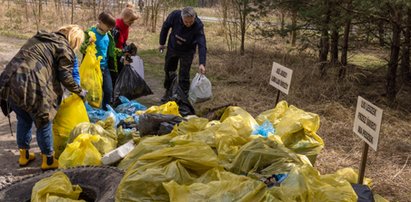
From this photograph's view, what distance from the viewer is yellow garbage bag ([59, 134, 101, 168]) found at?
365 cm

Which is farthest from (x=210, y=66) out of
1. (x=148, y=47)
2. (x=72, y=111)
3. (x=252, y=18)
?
(x=72, y=111)

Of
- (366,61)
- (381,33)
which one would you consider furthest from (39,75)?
(366,61)

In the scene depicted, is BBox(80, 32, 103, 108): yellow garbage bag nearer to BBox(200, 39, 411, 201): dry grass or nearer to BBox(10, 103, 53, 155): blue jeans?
BBox(10, 103, 53, 155): blue jeans

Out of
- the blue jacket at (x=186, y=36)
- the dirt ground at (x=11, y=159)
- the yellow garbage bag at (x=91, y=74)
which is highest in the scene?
the blue jacket at (x=186, y=36)

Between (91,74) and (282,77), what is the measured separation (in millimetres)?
2195

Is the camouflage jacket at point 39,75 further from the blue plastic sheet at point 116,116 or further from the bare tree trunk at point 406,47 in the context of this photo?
the bare tree trunk at point 406,47

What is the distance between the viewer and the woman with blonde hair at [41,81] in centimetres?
357

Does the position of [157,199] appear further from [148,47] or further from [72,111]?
[148,47]

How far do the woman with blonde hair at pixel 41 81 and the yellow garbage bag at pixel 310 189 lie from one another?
7.61ft

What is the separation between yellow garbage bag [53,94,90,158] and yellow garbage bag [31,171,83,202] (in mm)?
1364

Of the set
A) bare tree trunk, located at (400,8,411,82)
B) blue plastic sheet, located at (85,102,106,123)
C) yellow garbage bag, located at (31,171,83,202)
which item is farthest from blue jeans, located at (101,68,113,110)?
bare tree trunk, located at (400,8,411,82)

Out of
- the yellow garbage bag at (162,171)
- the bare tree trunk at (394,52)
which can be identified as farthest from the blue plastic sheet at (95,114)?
the bare tree trunk at (394,52)

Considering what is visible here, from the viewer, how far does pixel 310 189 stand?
2.32m

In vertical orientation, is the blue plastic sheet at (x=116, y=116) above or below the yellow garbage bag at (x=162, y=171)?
below
